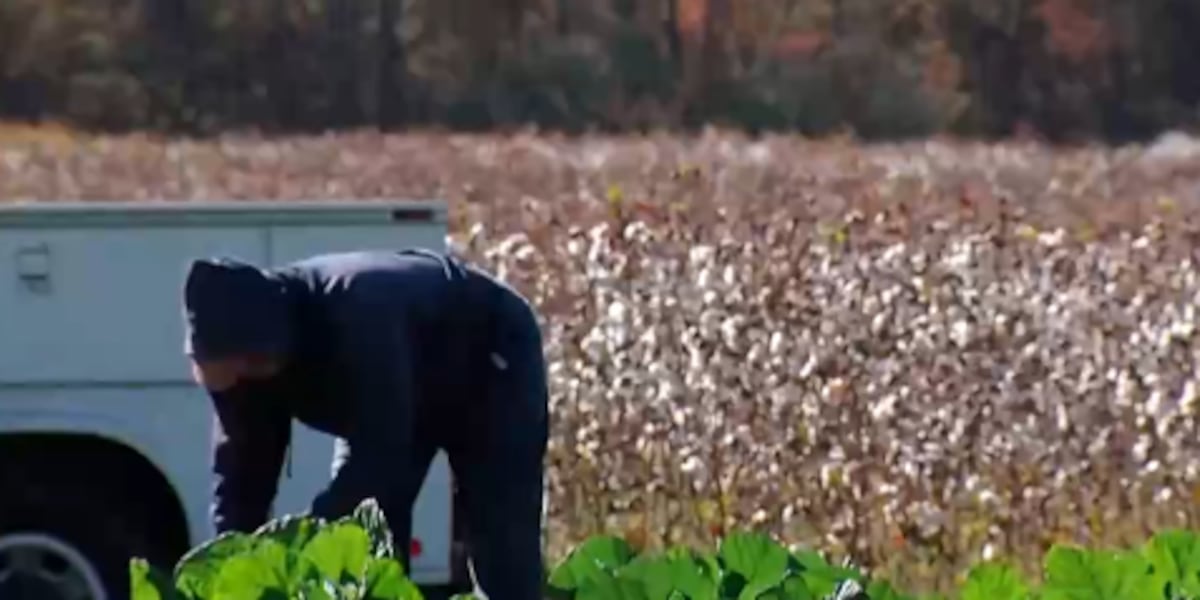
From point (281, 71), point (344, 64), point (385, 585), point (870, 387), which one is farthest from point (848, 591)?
point (344, 64)

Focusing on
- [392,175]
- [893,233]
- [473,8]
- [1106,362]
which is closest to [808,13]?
[473,8]

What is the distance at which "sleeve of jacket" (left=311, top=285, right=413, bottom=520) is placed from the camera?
7105mm

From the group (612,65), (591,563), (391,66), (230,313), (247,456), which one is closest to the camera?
(591,563)

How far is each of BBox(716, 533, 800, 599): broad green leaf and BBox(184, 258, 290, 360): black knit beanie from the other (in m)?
1.36

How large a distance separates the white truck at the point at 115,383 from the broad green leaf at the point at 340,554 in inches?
140

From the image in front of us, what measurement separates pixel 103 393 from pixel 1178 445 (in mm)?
4481

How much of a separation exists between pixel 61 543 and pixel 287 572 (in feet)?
13.2

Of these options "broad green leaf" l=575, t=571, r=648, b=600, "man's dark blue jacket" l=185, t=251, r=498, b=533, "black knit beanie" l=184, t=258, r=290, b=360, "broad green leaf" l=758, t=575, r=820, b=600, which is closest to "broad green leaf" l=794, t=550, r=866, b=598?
"broad green leaf" l=758, t=575, r=820, b=600

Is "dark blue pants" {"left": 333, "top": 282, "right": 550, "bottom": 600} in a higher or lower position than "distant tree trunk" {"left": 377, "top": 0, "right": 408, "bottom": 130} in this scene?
higher

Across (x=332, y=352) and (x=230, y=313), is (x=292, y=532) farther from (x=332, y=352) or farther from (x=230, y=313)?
(x=332, y=352)

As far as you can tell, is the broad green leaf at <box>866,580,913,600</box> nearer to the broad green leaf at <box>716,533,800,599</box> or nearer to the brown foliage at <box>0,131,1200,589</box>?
the broad green leaf at <box>716,533,800,599</box>

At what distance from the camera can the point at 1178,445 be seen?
38.8ft

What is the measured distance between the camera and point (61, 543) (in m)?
9.34

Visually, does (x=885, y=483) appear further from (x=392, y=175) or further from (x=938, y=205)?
(x=392, y=175)
